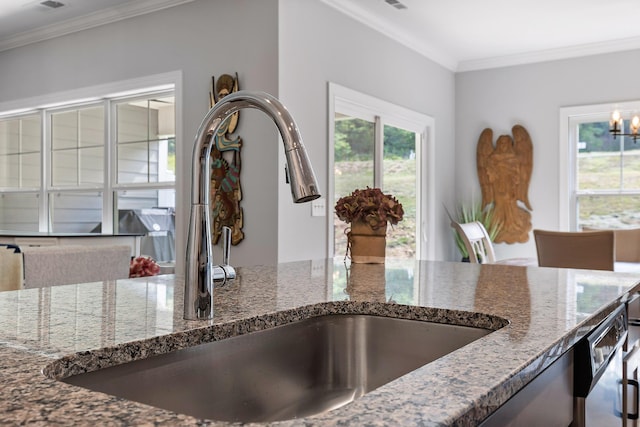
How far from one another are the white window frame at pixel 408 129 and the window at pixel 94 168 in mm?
1216

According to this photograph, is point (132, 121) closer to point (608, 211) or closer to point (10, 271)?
point (10, 271)

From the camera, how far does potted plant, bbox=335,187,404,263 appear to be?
1.99 metres

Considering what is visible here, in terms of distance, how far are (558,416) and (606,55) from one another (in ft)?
16.5

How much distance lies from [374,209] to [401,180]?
3264 mm

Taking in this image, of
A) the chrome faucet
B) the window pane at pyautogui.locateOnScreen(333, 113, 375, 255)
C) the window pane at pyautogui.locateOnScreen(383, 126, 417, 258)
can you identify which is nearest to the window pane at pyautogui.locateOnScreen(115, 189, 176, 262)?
the window pane at pyautogui.locateOnScreen(333, 113, 375, 255)

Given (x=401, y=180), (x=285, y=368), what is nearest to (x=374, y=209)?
(x=285, y=368)

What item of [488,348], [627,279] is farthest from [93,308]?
[627,279]

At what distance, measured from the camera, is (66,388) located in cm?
61

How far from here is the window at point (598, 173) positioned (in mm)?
5117

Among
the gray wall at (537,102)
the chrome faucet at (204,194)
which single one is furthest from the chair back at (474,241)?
the chrome faucet at (204,194)

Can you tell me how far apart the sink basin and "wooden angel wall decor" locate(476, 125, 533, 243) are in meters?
4.69

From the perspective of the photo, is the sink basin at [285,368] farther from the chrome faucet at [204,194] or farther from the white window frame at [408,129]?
the white window frame at [408,129]

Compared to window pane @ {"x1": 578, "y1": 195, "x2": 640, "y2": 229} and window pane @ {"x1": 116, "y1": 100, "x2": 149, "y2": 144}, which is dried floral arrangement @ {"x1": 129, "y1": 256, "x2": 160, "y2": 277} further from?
window pane @ {"x1": 578, "y1": 195, "x2": 640, "y2": 229}

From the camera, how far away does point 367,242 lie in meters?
2.03
